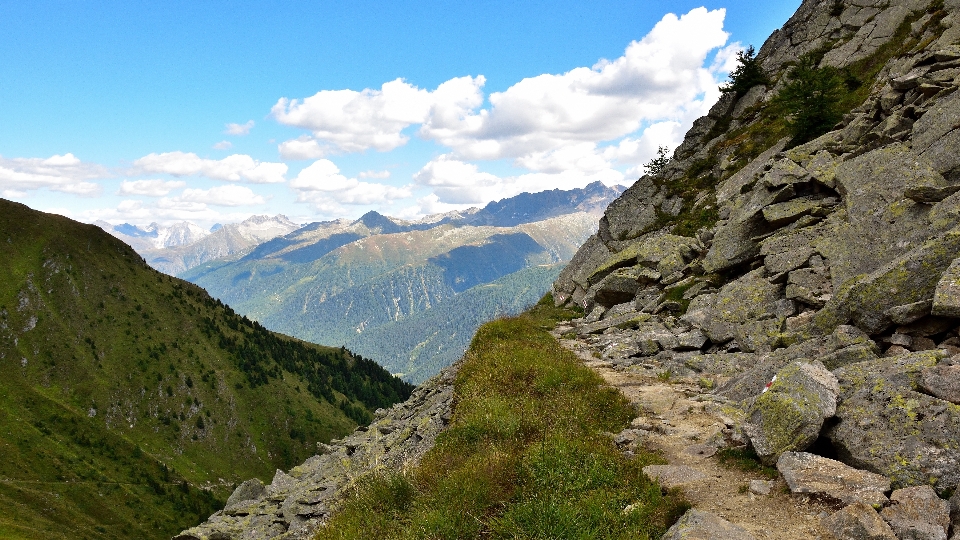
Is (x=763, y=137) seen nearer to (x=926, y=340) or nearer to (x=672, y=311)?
(x=672, y=311)

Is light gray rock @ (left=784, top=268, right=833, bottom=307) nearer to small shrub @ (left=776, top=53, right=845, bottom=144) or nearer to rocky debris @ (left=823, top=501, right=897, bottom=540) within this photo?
rocky debris @ (left=823, top=501, right=897, bottom=540)

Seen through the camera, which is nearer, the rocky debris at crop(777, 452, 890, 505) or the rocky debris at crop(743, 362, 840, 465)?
the rocky debris at crop(777, 452, 890, 505)

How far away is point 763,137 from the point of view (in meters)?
46.7

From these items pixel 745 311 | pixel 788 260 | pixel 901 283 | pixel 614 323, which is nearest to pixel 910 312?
pixel 901 283

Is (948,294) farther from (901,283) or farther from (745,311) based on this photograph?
(745,311)

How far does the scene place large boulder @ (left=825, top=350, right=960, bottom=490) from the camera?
7.70 m

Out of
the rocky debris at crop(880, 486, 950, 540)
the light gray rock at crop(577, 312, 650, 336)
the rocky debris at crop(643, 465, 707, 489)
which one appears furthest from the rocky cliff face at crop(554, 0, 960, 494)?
the rocky debris at crop(643, 465, 707, 489)

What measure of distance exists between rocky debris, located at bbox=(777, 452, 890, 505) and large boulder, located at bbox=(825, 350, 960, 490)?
39 centimetres

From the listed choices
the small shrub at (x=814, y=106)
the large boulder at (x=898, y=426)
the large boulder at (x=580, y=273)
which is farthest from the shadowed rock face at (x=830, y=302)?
the small shrub at (x=814, y=106)

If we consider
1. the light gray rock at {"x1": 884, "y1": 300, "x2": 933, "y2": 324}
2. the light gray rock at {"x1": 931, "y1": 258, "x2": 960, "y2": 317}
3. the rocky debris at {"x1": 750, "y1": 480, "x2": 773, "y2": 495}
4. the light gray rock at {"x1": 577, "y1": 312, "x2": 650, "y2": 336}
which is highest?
the light gray rock at {"x1": 931, "y1": 258, "x2": 960, "y2": 317}

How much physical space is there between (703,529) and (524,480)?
11.3 feet

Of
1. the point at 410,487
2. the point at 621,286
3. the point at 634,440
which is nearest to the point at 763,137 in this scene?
the point at 621,286

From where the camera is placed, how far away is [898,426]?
842cm

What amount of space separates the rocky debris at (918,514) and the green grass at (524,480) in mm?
2956
